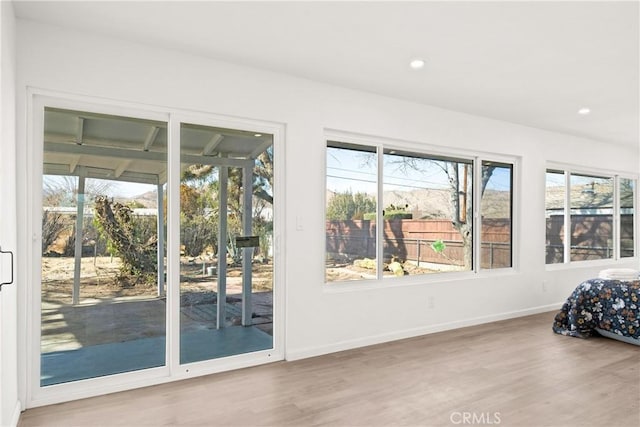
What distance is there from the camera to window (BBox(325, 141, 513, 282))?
13.6 feet

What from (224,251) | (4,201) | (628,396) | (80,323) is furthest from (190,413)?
(628,396)

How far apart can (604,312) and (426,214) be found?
2012mm

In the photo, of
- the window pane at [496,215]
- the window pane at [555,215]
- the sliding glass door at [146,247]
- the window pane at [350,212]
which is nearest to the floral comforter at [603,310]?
the window pane at [496,215]

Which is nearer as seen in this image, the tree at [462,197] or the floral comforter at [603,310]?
the floral comforter at [603,310]

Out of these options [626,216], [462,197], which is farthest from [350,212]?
[626,216]

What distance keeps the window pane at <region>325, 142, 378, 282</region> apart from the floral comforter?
2.17 m

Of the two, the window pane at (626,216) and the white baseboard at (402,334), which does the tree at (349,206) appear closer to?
the white baseboard at (402,334)

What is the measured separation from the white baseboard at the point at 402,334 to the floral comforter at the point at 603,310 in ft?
2.25

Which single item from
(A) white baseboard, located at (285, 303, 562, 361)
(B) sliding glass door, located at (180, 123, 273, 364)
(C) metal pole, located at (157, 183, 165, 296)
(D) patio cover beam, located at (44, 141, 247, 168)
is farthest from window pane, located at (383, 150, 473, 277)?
(C) metal pole, located at (157, 183, 165, 296)

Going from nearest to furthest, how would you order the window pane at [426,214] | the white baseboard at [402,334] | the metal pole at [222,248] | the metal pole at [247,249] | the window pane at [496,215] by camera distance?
the metal pole at [222,248], the metal pole at [247,249], the white baseboard at [402,334], the window pane at [426,214], the window pane at [496,215]

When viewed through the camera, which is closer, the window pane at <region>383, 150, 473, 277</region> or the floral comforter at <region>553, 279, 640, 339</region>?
the floral comforter at <region>553, 279, 640, 339</region>

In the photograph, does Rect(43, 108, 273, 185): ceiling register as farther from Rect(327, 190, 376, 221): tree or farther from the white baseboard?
the white baseboard

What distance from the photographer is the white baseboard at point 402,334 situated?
373cm

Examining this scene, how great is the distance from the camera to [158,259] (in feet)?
10.5
